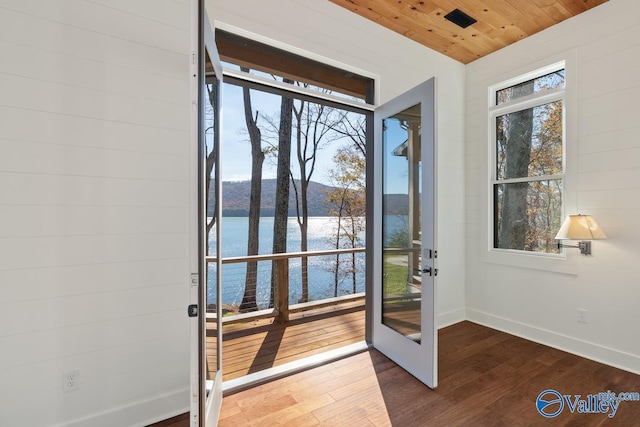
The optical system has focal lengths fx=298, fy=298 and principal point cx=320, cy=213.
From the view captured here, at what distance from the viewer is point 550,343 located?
3.01m

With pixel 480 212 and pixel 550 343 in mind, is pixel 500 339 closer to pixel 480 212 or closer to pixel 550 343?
pixel 550 343

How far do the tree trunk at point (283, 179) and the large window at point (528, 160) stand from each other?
2.81 m

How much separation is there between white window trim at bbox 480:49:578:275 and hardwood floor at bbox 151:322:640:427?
88cm

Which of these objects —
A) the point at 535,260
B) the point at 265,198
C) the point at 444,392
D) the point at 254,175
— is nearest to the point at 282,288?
the point at 265,198

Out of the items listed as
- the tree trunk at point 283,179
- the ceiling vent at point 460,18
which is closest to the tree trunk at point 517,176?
the ceiling vent at point 460,18

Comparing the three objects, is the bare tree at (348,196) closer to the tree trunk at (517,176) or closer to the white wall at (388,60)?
the white wall at (388,60)

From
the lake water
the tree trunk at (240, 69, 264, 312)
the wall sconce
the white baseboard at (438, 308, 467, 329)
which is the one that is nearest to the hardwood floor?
the white baseboard at (438, 308, 467, 329)

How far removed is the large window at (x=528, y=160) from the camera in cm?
306

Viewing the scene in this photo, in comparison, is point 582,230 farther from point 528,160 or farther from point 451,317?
point 451,317

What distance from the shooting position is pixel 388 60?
3064 mm
